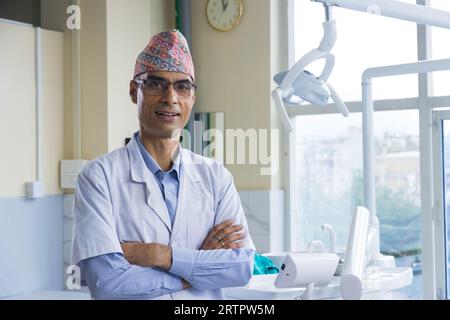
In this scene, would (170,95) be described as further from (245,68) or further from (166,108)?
(245,68)

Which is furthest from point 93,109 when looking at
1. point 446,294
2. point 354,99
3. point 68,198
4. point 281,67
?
point 446,294

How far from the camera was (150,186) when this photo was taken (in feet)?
3.66

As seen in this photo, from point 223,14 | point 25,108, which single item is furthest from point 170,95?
point 223,14

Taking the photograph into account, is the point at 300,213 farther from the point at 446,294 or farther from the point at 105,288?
the point at 105,288

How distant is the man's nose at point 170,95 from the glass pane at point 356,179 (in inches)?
62.3

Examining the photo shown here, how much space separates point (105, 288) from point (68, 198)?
1848 millimetres

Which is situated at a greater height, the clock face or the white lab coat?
the clock face

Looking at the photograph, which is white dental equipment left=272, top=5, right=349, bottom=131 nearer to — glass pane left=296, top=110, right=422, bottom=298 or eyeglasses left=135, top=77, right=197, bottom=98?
eyeglasses left=135, top=77, right=197, bottom=98

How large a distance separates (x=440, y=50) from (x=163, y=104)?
183cm

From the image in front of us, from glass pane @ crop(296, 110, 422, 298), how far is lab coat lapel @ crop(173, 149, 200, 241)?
58.4 inches

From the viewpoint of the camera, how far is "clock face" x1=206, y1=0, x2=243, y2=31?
2.98 meters

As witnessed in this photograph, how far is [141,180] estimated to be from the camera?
3.66 feet

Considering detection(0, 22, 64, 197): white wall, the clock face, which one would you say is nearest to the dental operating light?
detection(0, 22, 64, 197): white wall
